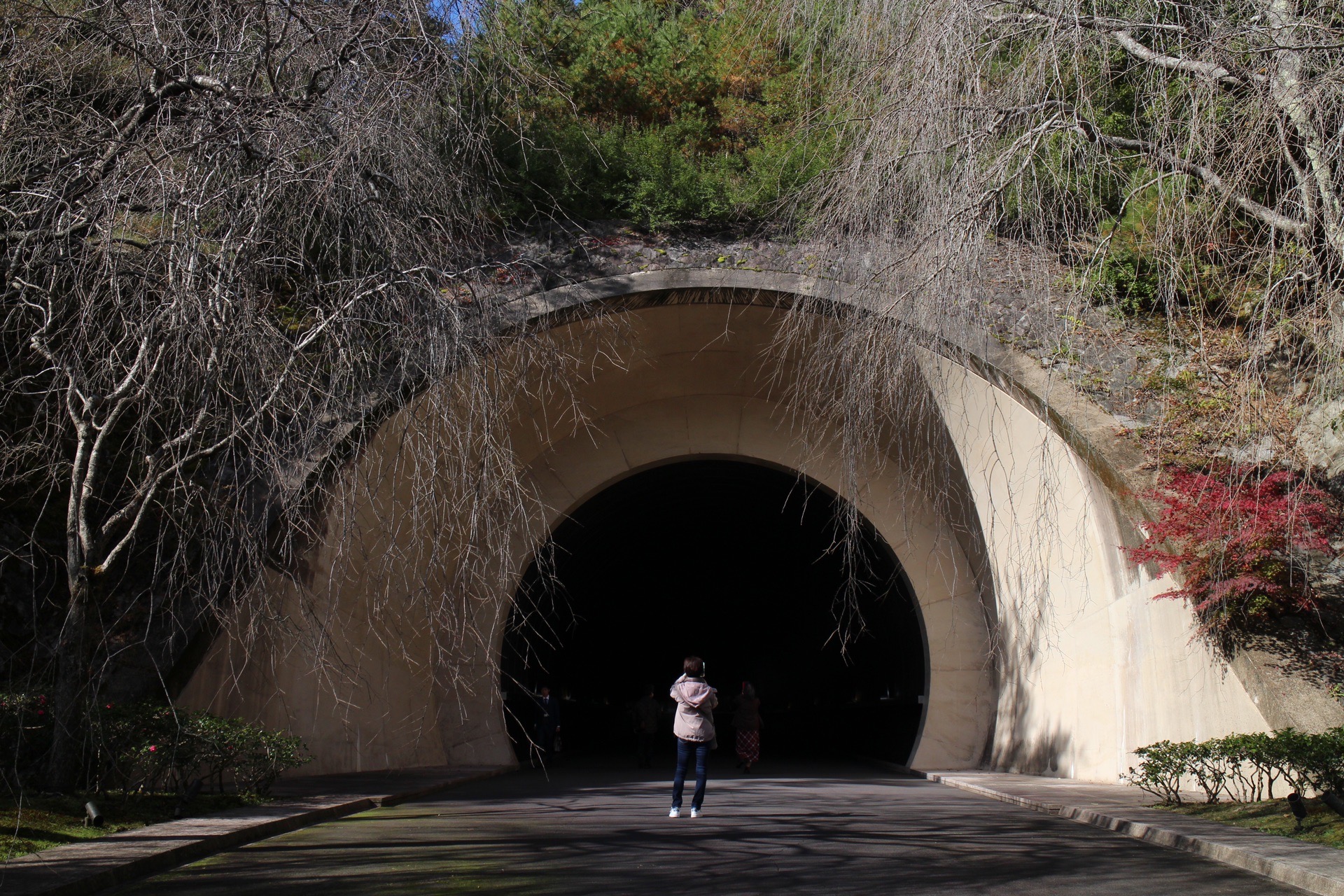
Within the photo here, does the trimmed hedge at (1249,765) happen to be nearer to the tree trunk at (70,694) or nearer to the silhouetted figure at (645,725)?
the tree trunk at (70,694)

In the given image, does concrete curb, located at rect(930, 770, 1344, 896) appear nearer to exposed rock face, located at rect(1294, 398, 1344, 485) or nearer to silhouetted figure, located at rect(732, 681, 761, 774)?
exposed rock face, located at rect(1294, 398, 1344, 485)

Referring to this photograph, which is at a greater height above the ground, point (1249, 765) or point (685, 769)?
point (1249, 765)

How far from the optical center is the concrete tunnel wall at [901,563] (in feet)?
32.8

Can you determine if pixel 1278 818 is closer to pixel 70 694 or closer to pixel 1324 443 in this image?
pixel 1324 443

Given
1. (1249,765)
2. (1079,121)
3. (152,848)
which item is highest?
(1079,121)

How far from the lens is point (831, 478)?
15188mm

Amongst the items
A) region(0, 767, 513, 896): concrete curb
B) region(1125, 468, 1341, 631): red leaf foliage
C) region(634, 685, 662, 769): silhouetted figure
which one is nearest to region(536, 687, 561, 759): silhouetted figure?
region(634, 685, 662, 769): silhouetted figure

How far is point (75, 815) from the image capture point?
23.2 feet

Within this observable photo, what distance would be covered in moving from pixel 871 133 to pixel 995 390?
17.6 feet

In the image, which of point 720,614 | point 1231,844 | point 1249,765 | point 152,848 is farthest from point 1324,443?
point 720,614


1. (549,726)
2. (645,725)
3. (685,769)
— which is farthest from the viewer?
(645,725)

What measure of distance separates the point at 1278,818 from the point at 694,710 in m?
4.25

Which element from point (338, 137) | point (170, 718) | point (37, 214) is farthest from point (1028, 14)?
point (170, 718)

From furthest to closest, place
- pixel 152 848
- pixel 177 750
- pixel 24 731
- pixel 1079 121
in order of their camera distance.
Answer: pixel 177 750, pixel 24 731, pixel 1079 121, pixel 152 848
